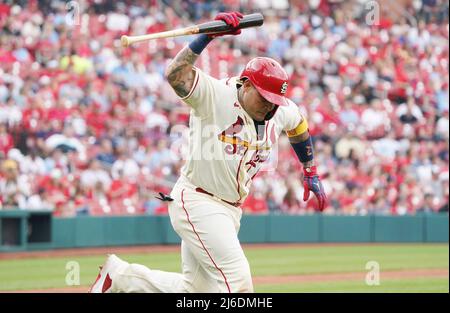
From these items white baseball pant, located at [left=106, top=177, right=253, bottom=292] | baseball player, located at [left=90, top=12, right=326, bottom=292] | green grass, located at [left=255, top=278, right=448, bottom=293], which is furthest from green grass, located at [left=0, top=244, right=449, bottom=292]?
baseball player, located at [left=90, top=12, right=326, bottom=292]

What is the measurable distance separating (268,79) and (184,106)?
10504 mm

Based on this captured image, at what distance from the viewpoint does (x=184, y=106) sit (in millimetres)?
16500

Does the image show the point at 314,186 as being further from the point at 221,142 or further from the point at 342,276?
the point at 342,276

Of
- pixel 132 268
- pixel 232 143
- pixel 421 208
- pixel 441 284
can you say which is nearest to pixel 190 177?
pixel 232 143

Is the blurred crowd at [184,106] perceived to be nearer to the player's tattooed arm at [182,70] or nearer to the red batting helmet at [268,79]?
the red batting helmet at [268,79]

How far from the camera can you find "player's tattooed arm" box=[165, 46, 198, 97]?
18.9 ft

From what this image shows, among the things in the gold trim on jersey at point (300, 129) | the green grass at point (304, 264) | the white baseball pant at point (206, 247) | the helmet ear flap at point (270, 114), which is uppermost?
the helmet ear flap at point (270, 114)

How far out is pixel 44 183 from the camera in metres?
14.1

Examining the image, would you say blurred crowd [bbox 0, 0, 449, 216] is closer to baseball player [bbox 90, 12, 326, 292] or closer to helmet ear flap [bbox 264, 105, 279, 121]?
helmet ear flap [bbox 264, 105, 279, 121]

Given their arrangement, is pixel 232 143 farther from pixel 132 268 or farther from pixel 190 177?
pixel 132 268

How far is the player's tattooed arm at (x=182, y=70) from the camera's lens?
5766mm

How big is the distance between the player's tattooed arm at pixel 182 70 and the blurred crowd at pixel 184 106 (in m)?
6.86

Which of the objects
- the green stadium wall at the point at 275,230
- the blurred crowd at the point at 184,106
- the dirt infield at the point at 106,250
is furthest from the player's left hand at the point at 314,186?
the green stadium wall at the point at 275,230

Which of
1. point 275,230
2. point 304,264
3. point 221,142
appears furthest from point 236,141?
point 275,230
